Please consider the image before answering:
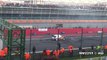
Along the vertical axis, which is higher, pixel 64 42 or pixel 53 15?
pixel 53 15

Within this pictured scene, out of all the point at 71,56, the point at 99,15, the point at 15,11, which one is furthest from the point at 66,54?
the point at 99,15

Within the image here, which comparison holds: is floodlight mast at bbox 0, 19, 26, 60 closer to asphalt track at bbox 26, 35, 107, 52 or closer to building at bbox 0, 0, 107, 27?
asphalt track at bbox 26, 35, 107, 52

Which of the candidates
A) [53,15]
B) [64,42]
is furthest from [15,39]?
[53,15]

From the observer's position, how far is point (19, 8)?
Answer: 2411cm

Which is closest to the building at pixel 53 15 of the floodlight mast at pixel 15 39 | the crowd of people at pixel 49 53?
the crowd of people at pixel 49 53

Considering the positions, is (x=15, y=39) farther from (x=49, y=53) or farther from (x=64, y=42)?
(x=64, y=42)

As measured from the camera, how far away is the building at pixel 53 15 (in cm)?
2358

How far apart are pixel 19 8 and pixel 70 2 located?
7.39 meters

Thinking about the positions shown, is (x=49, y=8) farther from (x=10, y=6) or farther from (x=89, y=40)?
(x=89, y=40)

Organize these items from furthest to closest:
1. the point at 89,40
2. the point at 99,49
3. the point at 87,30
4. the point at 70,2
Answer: the point at 70,2, the point at 87,30, the point at 89,40, the point at 99,49

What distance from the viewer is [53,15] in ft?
82.6

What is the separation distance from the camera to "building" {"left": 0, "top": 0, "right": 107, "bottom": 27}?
23584mm

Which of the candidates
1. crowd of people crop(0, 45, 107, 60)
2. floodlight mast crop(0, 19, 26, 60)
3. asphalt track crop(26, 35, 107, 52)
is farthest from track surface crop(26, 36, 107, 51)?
floodlight mast crop(0, 19, 26, 60)

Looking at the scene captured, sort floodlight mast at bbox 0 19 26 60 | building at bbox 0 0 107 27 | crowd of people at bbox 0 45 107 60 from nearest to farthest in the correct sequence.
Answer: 1. floodlight mast at bbox 0 19 26 60
2. crowd of people at bbox 0 45 107 60
3. building at bbox 0 0 107 27
